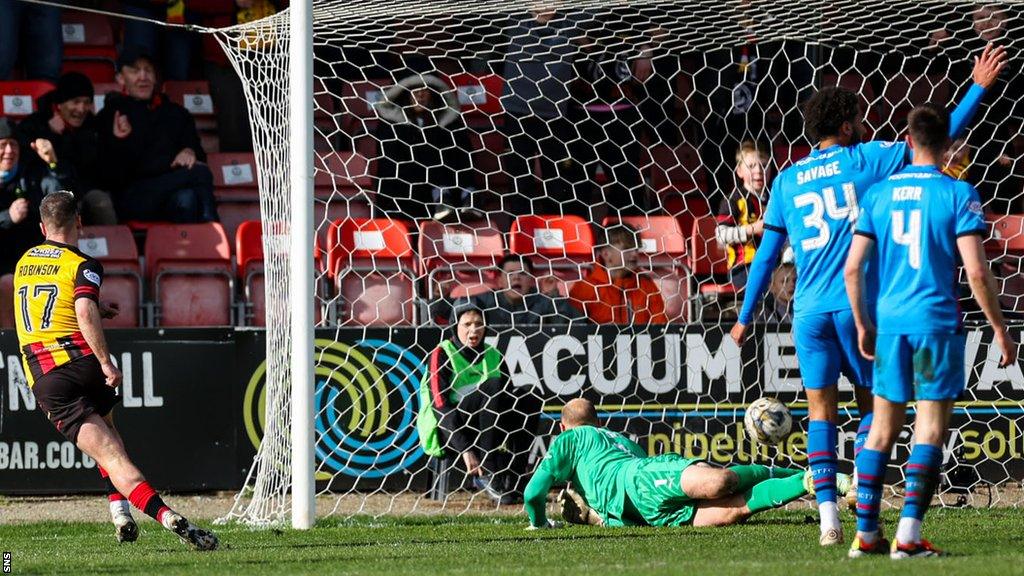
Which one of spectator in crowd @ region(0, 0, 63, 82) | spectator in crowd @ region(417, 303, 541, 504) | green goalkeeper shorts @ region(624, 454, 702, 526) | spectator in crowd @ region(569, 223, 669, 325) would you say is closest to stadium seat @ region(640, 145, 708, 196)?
spectator in crowd @ region(569, 223, 669, 325)

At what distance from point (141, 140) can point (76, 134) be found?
523 millimetres

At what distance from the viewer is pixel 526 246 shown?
10484 mm

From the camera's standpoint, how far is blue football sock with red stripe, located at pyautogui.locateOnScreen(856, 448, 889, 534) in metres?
5.33

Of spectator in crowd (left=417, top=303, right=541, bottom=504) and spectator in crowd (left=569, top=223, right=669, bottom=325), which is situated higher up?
spectator in crowd (left=569, top=223, right=669, bottom=325)

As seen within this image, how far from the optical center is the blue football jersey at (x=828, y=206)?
19.8 ft

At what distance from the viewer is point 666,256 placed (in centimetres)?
1047

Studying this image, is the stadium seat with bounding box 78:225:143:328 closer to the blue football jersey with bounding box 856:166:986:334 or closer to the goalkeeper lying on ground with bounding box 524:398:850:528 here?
the goalkeeper lying on ground with bounding box 524:398:850:528

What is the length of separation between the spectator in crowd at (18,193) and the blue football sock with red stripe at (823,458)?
6.38 meters

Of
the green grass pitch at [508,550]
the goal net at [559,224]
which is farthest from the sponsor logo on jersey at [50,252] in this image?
the goal net at [559,224]

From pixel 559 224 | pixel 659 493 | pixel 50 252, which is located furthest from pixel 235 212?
pixel 659 493

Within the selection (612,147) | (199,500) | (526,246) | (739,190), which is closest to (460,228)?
(526,246)

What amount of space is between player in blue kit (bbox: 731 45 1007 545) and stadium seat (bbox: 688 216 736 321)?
3.96 metres

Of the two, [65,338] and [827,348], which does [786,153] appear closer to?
[827,348]

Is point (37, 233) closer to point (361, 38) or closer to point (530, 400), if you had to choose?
point (361, 38)
